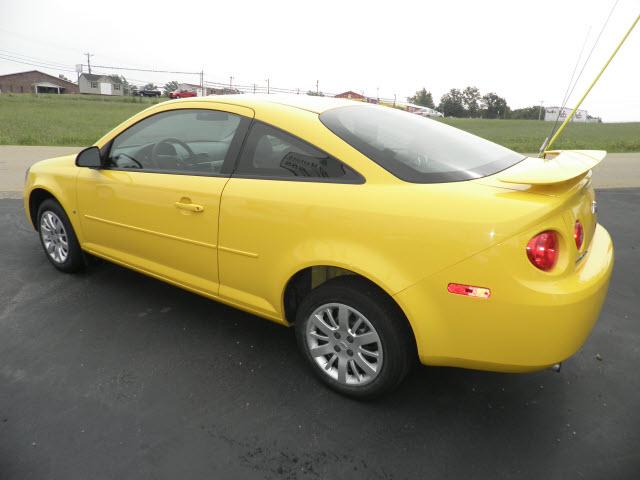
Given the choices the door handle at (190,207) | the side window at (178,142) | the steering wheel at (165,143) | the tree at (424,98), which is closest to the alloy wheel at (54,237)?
the side window at (178,142)

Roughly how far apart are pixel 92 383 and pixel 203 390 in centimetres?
60

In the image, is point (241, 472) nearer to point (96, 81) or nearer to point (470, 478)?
point (470, 478)

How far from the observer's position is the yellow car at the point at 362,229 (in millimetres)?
1911

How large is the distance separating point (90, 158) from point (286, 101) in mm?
1515

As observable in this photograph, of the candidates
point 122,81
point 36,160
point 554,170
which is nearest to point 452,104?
point 122,81

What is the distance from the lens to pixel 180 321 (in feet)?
10.6

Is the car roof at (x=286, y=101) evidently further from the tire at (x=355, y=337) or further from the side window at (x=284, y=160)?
the tire at (x=355, y=337)

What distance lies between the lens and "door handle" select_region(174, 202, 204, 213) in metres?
2.69

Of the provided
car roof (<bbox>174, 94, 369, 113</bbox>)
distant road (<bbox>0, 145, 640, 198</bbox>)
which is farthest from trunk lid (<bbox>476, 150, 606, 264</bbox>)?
distant road (<bbox>0, 145, 640, 198</bbox>)

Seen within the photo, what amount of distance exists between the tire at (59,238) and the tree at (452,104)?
95.0 metres

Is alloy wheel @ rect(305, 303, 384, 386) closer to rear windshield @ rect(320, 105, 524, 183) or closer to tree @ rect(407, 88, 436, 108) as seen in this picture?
rear windshield @ rect(320, 105, 524, 183)

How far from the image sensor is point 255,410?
2.36 m

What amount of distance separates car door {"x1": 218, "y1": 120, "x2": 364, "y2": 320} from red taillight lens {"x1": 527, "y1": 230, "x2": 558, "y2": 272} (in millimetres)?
788

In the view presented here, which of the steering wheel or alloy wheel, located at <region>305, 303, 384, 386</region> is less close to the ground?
the steering wheel
